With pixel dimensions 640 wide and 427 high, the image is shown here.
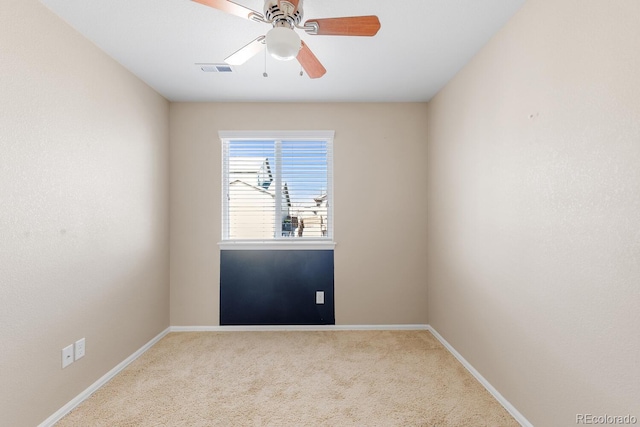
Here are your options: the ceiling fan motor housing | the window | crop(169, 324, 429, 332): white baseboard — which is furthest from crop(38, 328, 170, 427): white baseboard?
the ceiling fan motor housing

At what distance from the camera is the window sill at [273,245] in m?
3.50

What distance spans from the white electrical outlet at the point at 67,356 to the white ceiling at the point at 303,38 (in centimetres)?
214

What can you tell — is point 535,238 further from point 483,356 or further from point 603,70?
point 483,356

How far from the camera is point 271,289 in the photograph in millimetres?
3508

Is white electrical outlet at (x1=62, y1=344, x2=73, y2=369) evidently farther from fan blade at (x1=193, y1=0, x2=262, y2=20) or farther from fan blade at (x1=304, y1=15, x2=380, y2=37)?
fan blade at (x1=304, y1=15, x2=380, y2=37)

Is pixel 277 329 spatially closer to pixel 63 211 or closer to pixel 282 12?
pixel 63 211

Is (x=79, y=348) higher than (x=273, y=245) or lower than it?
lower

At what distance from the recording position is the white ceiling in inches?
74.9

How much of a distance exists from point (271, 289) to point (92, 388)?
172 centimetres

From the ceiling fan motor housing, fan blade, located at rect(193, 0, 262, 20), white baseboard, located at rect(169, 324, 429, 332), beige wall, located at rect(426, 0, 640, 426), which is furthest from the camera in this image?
white baseboard, located at rect(169, 324, 429, 332)

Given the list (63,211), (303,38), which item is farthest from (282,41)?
(63,211)

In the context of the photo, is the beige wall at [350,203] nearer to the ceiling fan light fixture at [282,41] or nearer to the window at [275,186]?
the window at [275,186]

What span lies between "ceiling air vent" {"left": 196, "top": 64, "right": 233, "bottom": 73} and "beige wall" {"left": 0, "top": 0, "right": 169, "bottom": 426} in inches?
26.8

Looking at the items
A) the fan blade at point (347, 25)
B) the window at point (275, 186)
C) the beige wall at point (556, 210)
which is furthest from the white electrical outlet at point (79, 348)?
the beige wall at point (556, 210)
